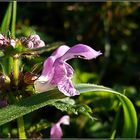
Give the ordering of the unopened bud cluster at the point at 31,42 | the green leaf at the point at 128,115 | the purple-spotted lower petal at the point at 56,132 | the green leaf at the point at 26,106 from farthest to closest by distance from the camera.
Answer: the purple-spotted lower petal at the point at 56,132
the green leaf at the point at 128,115
the unopened bud cluster at the point at 31,42
the green leaf at the point at 26,106

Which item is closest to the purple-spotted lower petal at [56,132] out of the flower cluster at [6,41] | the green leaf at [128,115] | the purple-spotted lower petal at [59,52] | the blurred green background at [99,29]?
the green leaf at [128,115]

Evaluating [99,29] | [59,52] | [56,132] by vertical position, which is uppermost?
[59,52]

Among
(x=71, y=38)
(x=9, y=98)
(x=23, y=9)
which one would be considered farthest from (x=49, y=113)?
(x=9, y=98)

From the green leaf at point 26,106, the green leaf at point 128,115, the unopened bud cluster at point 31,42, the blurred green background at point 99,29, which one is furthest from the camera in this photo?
the blurred green background at point 99,29

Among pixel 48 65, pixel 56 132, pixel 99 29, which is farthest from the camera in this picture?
pixel 99 29

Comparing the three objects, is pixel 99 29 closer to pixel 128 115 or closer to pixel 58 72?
pixel 128 115

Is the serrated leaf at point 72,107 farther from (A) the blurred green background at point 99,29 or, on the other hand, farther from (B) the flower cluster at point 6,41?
(A) the blurred green background at point 99,29

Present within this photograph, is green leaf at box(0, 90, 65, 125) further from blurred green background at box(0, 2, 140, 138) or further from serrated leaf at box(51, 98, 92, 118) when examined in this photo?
blurred green background at box(0, 2, 140, 138)

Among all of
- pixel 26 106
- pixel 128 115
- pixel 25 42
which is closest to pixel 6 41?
pixel 25 42

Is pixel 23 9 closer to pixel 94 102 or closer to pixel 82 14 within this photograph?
pixel 82 14
